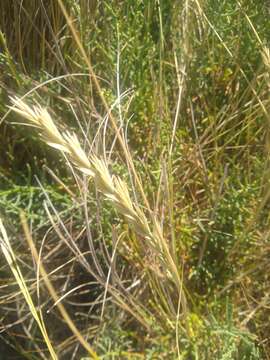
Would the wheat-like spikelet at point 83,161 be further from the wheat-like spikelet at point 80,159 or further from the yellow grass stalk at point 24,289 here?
the yellow grass stalk at point 24,289

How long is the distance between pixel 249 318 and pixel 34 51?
572 millimetres

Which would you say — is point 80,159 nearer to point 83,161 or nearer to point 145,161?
point 83,161

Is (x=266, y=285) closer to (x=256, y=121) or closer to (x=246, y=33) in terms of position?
(x=256, y=121)

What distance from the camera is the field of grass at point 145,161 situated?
985 mm

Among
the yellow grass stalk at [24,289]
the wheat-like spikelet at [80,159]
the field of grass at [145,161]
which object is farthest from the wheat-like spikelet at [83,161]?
the field of grass at [145,161]

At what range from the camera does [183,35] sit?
3.44 feet

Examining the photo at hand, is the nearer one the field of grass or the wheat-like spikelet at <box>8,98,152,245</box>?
the wheat-like spikelet at <box>8,98,152,245</box>

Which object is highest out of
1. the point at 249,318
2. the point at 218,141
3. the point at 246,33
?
the point at 246,33

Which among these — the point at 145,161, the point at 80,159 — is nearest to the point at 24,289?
the point at 80,159

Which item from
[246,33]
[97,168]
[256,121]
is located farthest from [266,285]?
[97,168]

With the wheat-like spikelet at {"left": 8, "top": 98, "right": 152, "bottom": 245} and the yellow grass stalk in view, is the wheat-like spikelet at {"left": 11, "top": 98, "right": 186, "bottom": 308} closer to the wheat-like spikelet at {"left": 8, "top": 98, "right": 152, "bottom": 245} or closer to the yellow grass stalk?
the wheat-like spikelet at {"left": 8, "top": 98, "right": 152, "bottom": 245}

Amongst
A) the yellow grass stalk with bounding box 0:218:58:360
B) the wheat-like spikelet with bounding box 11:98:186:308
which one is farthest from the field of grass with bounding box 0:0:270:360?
the wheat-like spikelet with bounding box 11:98:186:308

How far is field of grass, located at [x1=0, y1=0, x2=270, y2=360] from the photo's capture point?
3.23 feet

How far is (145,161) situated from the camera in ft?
3.39
